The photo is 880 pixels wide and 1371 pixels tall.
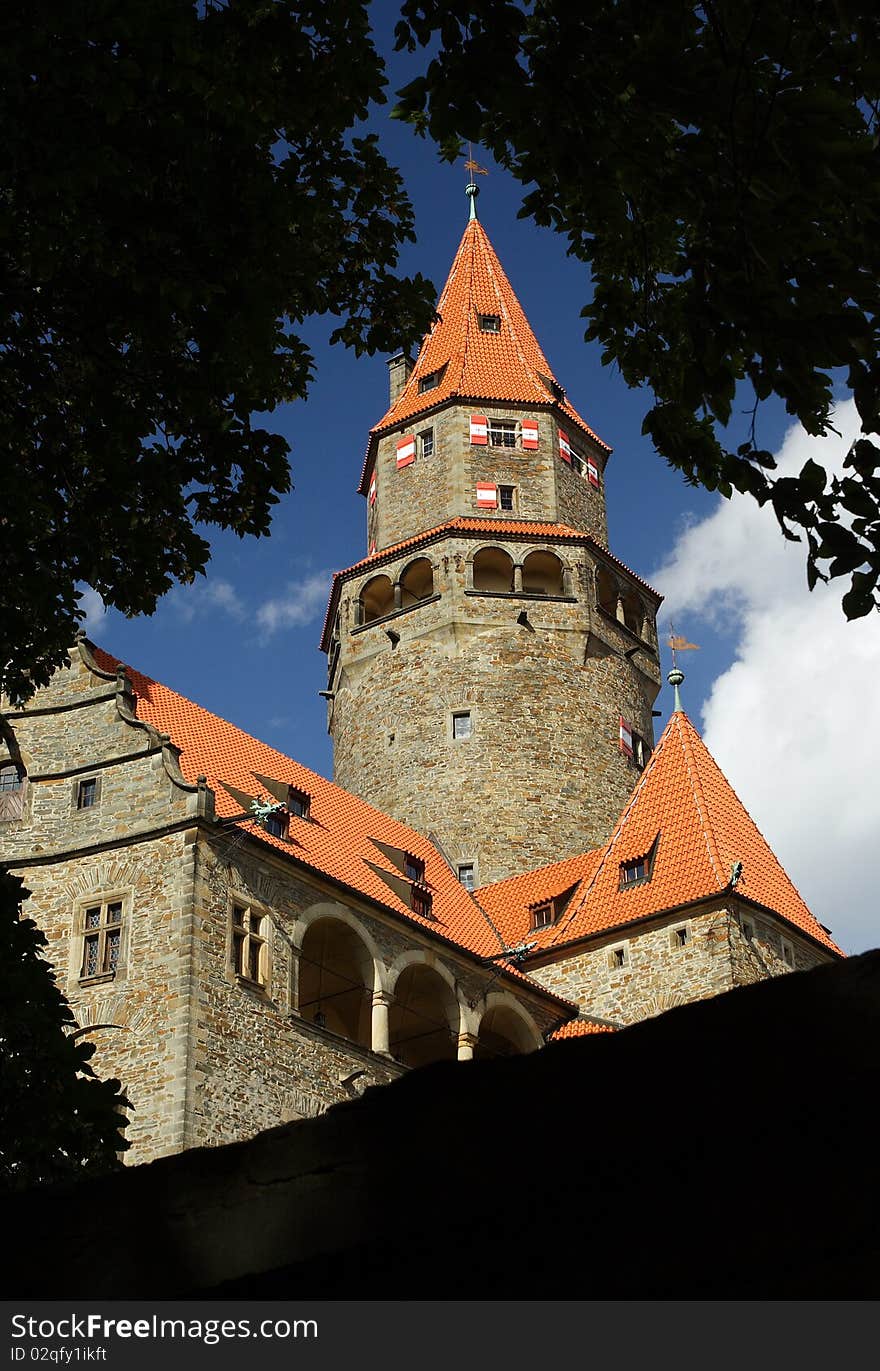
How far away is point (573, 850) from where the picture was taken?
35.2 metres

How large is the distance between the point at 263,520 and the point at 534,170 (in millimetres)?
2963

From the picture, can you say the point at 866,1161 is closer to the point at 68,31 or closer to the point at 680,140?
the point at 680,140

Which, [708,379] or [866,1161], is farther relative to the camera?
[708,379]

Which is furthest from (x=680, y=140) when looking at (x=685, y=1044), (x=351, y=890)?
(x=351, y=890)

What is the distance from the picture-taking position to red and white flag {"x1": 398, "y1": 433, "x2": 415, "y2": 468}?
4112cm

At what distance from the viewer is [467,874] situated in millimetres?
Result: 34906

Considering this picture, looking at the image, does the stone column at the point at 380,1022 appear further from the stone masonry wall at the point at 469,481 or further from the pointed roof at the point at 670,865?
the stone masonry wall at the point at 469,481

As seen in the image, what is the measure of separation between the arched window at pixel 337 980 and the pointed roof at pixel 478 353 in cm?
1674

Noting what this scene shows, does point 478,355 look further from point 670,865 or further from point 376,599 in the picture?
point 670,865

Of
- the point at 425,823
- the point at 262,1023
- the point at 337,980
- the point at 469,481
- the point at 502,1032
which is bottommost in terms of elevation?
the point at 262,1023

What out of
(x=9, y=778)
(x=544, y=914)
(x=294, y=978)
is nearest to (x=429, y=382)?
(x=544, y=914)

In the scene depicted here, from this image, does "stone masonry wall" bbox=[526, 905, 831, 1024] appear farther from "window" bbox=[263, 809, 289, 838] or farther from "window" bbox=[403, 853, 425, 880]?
"window" bbox=[263, 809, 289, 838]

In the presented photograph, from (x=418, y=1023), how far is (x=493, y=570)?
44.1 feet

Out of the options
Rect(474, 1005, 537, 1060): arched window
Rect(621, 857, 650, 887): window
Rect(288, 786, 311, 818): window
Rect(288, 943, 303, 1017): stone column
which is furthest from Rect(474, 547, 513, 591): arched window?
Rect(288, 943, 303, 1017): stone column
